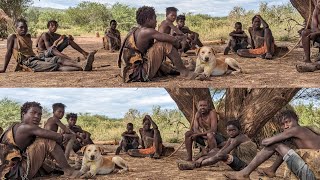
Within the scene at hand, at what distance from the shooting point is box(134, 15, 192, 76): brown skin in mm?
7484

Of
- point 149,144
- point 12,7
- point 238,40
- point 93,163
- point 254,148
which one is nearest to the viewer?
point 93,163

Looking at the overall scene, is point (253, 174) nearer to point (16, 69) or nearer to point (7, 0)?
point (16, 69)

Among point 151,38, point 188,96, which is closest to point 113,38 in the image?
point 188,96

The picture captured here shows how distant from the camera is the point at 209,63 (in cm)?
791

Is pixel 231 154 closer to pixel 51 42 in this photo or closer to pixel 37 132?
pixel 37 132

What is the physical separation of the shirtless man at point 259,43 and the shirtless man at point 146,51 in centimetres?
275

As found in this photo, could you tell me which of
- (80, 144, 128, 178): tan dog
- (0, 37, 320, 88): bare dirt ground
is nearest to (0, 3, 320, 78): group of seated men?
(0, 37, 320, 88): bare dirt ground

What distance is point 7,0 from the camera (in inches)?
1053

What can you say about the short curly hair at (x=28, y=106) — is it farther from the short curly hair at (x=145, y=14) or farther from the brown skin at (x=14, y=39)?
the brown skin at (x=14, y=39)

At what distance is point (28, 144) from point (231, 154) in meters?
2.56

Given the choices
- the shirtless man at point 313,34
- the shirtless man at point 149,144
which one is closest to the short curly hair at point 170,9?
the shirtless man at point 149,144

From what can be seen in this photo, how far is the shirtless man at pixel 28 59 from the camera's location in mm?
9211

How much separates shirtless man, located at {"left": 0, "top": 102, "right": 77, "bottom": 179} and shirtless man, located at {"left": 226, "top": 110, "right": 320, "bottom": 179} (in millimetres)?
2328

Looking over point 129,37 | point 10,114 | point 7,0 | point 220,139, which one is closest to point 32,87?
point 129,37
